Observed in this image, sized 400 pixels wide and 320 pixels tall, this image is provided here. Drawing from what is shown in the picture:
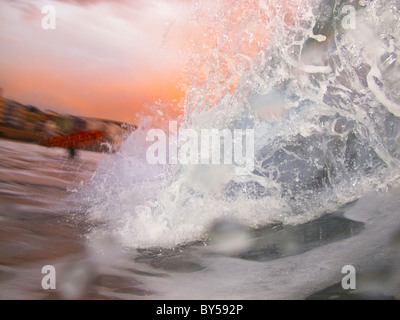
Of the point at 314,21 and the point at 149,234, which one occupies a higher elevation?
the point at 314,21

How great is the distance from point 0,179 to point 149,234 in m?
2.03

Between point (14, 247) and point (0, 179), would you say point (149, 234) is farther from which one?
point (0, 179)

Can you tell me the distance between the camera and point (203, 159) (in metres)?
2.78

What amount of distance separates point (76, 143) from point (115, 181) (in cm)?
601

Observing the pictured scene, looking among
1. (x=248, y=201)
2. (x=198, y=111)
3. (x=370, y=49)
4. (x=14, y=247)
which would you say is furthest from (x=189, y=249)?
(x=370, y=49)

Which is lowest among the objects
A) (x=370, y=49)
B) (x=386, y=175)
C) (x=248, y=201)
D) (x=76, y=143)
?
(x=248, y=201)

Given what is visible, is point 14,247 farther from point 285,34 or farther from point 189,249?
point 285,34

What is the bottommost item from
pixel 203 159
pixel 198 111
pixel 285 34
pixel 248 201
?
pixel 248 201

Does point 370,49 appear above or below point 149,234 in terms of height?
above

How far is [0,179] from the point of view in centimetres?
351

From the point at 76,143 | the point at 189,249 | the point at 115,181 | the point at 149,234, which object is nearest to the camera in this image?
the point at 189,249
